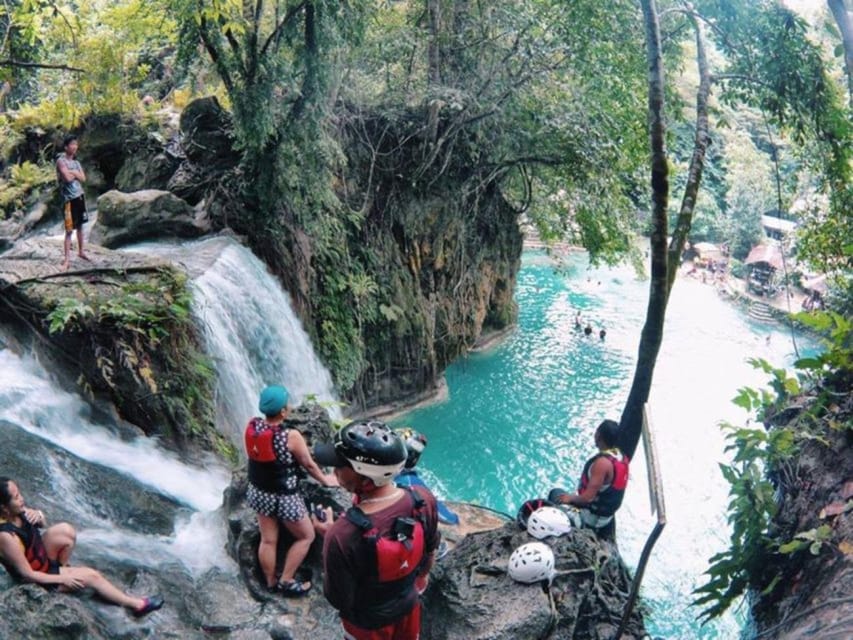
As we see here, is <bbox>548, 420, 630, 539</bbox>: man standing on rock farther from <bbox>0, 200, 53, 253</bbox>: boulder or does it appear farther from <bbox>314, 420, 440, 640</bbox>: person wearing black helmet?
<bbox>0, 200, 53, 253</bbox>: boulder

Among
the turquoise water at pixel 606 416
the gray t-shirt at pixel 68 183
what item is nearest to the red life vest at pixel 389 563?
the turquoise water at pixel 606 416

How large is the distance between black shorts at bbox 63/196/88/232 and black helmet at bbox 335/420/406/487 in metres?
6.77

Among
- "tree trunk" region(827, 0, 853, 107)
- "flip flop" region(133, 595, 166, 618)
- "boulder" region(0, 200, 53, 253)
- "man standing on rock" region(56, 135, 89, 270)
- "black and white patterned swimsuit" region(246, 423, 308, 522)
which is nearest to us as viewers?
"flip flop" region(133, 595, 166, 618)

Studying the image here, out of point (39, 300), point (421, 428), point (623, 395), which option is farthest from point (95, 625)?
point (623, 395)

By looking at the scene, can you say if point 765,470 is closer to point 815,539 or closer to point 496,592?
point 815,539

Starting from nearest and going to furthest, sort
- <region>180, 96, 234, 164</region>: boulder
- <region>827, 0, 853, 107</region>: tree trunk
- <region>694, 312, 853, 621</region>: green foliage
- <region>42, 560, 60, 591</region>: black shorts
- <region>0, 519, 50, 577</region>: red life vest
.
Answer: <region>0, 519, 50, 577</region>: red life vest → <region>42, 560, 60, 591</region>: black shorts → <region>694, 312, 853, 621</region>: green foliage → <region>827, 0, 853, 107</region>: tree trunk → <region>180, 96, 234, 164</region>: boulder

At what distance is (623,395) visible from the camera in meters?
20.1

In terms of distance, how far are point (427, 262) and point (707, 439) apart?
354 inches

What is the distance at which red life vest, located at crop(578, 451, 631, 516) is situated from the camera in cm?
604

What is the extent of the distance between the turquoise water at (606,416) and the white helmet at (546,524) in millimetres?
3729

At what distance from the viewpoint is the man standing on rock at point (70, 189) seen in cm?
795

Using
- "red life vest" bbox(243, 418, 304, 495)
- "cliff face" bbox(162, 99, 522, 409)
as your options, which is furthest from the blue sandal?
"cliff face" bbox(162, 99, 522, 409)

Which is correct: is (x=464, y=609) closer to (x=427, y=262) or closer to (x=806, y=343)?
(x=427, y=262)

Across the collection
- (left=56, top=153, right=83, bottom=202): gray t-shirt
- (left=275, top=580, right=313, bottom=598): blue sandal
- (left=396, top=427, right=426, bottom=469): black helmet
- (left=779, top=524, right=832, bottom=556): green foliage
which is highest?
(left=56, top=153, right=83, bottom=202): gray t-shirt
